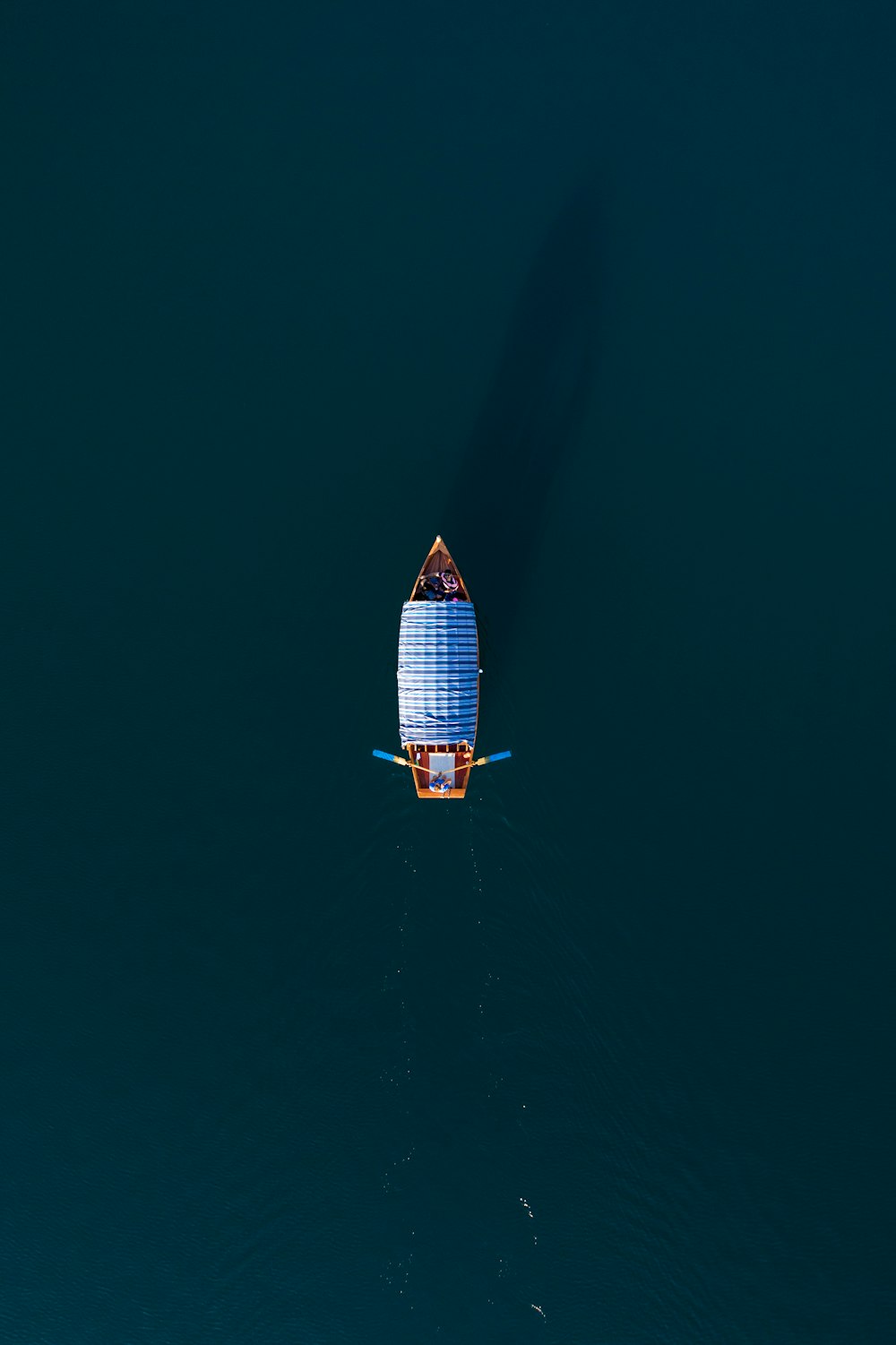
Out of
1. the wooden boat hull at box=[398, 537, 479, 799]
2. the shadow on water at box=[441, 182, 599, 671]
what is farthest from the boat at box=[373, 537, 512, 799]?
the shadow on water at box=[441, 182, 599, 671]

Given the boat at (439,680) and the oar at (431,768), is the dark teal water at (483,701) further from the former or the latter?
the boat at (439,680)

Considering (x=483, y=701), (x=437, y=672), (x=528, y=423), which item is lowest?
(x=483, y=701)

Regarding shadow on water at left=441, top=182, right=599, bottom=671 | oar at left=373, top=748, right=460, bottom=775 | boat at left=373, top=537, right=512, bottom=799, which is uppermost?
shadow on water at left=441, top=182, right=599, bottom=671

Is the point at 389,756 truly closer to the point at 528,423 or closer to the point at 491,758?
the point at 491,758

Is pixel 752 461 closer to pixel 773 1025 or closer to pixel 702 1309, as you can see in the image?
pixel 773 1025

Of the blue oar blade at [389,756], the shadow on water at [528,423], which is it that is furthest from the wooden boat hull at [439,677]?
the shadow on water at [528,423]

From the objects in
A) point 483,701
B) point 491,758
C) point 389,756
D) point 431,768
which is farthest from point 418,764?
point 483,701

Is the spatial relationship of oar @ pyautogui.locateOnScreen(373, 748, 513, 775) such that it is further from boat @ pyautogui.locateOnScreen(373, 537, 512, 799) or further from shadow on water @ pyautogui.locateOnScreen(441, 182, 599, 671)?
shadow on water @ pyautogui.locateOnScreen(441, 182, 599, 671)
